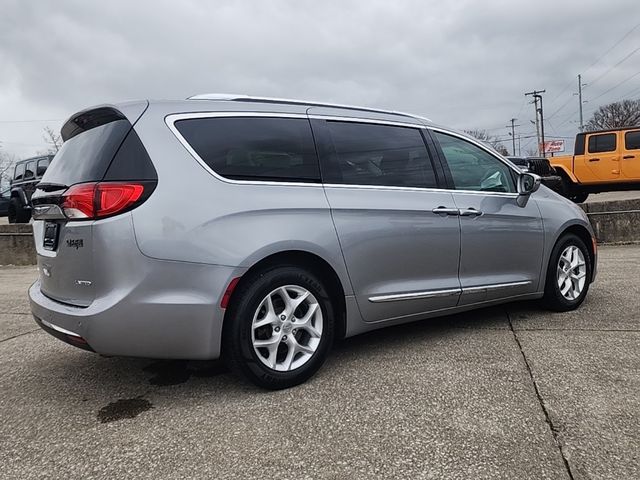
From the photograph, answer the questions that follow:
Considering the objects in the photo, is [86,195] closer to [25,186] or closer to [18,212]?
[25,186]

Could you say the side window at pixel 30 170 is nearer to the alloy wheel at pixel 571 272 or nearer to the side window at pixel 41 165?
the side window at pixel 41 165

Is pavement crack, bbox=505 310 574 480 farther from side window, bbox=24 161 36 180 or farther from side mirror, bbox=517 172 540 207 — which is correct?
side window, bbox=24 161 36 180

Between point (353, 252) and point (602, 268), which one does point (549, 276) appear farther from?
point (602, 268)

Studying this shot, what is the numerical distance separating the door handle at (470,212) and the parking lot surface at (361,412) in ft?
3.01

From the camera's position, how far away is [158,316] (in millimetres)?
2764

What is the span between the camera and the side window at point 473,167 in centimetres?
413

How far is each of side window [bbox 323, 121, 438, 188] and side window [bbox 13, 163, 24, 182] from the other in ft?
45.2

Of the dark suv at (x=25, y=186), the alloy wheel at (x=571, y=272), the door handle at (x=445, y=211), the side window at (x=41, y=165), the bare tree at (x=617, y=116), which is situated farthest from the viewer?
the bare tree at (x=617, y=116)

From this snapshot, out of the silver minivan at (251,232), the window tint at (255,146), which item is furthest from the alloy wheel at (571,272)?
the window tint at (255,146)

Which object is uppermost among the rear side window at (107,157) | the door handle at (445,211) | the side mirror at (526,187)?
the rear side window at (107,157)

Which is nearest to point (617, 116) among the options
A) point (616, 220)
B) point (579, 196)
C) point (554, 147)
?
point (554, 147)

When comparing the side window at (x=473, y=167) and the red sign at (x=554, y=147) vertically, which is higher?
the red sign at (x=554, y=147)

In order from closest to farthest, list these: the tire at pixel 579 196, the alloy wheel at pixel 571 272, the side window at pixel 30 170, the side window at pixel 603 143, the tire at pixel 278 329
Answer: the tire at pixel 278 329 < the alloy wheel at pixel 571 272 < the side window at pixel 603 143 < the side window at pixel 30 170 < the tire at pixel 579 196

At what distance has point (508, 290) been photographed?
4273 mm
